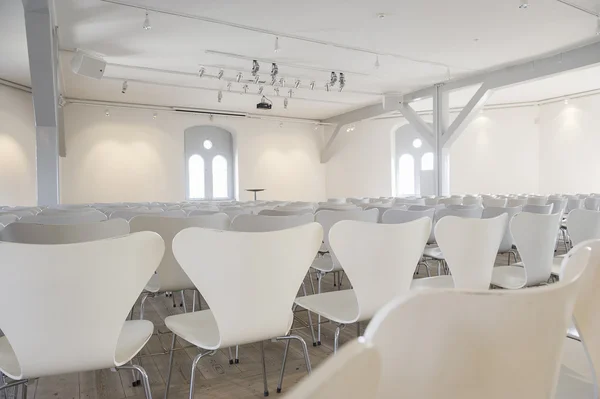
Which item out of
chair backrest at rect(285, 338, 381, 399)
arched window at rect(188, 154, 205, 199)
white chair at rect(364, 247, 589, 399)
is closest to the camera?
chair backrest at rect(285, 338, 381, 399)

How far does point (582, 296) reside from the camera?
90 centimetres

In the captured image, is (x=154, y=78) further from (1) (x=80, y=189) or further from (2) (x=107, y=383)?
(2) (x=107, y=383)

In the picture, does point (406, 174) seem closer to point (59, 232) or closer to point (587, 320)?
point (59, 232)

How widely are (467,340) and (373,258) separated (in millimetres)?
1350

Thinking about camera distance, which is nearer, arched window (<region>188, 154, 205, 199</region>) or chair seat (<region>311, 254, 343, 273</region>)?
chair seat (<region>311, 254, 343, 273</region>)

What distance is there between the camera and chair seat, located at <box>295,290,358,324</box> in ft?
6.56

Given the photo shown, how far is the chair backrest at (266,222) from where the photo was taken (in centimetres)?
251

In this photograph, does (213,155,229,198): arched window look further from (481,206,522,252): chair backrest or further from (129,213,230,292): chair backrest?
(129,213,230,292): chair backrest

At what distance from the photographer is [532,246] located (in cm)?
258

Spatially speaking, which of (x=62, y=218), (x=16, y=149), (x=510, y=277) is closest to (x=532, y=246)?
(x=510, y=277)

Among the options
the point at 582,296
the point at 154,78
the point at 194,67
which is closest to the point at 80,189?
the point at 154,78

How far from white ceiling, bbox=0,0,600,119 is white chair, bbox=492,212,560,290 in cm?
542

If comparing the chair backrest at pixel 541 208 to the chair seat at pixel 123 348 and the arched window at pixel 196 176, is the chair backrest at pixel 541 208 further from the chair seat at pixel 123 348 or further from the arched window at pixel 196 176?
the arched window at pixel 196 176

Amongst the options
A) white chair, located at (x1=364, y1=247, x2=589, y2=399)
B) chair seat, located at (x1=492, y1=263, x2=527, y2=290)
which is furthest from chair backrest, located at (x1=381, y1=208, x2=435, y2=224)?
white chair, located at (x1=364, y1=247, x2=589, y2=399)
